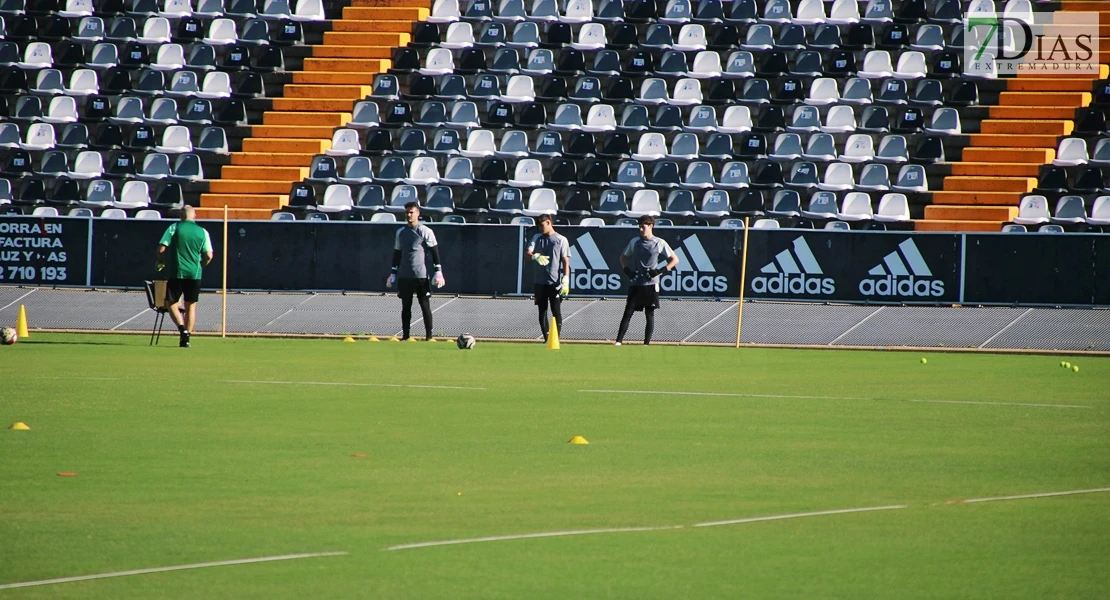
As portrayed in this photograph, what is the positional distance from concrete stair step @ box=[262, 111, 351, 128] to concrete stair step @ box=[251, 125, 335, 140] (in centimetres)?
21

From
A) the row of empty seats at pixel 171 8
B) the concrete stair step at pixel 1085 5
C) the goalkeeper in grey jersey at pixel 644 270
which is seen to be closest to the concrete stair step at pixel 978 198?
the concrete stair step at pixel 1085 5

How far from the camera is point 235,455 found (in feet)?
32.6

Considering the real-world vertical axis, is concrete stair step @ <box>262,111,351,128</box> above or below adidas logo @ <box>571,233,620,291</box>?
above

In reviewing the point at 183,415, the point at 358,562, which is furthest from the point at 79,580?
the point at 183,415

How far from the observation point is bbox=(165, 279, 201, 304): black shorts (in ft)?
69.3

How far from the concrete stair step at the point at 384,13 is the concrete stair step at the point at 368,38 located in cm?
57

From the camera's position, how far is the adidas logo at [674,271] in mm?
25250

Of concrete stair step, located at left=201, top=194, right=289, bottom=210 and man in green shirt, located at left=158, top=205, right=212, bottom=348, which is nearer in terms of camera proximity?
man in green shirt, located at left=158, top=205, right=212, bottom=348

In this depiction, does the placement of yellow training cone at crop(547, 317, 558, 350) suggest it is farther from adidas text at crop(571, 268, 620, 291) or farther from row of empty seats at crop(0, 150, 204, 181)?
row of empty seats at crop(0, 150, 204, 181)

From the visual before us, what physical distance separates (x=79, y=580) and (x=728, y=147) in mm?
24778

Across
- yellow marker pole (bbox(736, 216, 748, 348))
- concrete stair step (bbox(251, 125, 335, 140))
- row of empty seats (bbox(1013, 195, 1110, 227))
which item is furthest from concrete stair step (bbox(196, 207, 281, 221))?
row of empty seats (bbox(1013, 195, 1110, 227))

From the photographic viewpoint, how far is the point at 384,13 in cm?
3506

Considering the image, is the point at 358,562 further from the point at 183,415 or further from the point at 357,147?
the point at 357,147

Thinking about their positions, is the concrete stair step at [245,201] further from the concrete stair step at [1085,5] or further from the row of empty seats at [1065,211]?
the concrete stair step at [1085,5]
